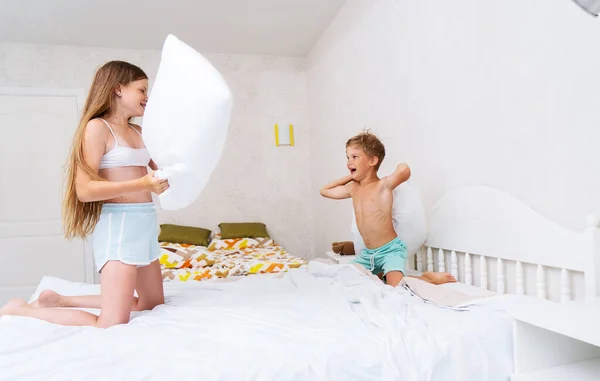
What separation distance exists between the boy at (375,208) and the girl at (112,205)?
3.12 ft

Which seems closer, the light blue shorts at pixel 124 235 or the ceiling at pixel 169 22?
the light blue shorts at pixel 124 235

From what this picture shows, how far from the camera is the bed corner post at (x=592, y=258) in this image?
4.20ft

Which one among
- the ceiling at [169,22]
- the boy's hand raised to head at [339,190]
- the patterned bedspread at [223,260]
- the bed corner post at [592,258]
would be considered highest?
the ceiling at [169,22]

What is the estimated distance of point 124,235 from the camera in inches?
57.7

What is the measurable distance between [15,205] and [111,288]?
3176 mm

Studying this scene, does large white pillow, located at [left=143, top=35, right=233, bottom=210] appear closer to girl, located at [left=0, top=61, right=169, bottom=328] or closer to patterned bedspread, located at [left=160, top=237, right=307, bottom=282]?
girl, located at [left=0, top=61, right=169, bottom=328]

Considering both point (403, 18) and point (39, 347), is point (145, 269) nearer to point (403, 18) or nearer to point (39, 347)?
point (39, 347)

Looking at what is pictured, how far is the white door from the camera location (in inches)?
154

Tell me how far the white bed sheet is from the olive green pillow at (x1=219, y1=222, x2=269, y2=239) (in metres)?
2.64

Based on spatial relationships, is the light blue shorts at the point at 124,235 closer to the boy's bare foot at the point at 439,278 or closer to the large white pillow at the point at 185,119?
the large white pillow at the point at 185,119

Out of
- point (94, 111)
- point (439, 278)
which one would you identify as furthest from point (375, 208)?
point (94, 111)

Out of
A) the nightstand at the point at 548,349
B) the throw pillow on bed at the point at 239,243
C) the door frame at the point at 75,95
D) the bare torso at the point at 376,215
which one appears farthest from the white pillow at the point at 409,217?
the door frame at the point at 75,95

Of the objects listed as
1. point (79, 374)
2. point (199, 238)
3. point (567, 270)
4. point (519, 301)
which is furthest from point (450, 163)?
point (199, 238)

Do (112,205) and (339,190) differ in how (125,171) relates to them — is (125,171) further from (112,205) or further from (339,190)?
(339,190)
